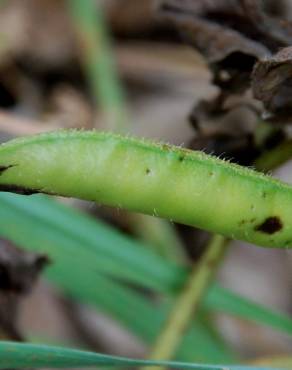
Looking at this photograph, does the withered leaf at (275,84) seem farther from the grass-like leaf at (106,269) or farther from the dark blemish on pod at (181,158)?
the grass-like leaf at (106,269)

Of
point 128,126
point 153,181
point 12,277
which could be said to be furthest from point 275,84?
point 128,126

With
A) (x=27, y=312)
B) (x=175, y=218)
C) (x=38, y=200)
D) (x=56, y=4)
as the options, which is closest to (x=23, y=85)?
(x=56, y=4)

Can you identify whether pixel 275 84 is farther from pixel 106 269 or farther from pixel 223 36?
pixel 106 269

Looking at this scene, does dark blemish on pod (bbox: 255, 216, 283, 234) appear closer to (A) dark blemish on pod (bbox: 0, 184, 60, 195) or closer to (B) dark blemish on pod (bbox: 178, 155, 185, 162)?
(B) dark blemish on pod (bbox: 178, 155, 185, 162)

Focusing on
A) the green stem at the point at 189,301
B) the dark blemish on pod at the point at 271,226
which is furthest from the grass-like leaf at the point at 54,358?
the green stem at the point at 189,301

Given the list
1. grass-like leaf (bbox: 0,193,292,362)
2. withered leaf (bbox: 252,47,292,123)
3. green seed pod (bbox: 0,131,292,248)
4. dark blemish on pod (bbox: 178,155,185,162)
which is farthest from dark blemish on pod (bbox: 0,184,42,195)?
grass-like leaf (bbox: 0,193,292,362)

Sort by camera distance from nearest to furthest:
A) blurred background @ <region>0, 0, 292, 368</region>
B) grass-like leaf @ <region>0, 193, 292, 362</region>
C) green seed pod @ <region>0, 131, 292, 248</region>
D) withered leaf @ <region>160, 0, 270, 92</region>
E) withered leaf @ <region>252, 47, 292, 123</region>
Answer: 1. green seed pod @ <region>0, 131, 292, 248</region>
2. withered leaf @ <region>252, 47, 292, 123</region>
3. withered leaf @ <region>160, 0, 270, 92</region>
4. blurred background @ <region>0, 0, 292, 368</region>
5. grass-like leaf @ <region>0, 193, 292, 362</region>
